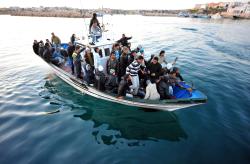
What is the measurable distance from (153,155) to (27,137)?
5.24 m

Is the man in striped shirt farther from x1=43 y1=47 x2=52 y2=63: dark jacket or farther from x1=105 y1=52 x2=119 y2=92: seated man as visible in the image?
x1=43 y1=47 x2=52 y2=63: dark jacket

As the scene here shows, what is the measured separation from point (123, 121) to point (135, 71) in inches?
102

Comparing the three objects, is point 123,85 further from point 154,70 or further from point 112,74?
point 154,70

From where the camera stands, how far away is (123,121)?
7.83 meters

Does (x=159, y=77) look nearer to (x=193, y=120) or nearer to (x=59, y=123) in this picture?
(x=193, y=120)

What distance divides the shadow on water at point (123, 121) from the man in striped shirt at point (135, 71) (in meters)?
1.48

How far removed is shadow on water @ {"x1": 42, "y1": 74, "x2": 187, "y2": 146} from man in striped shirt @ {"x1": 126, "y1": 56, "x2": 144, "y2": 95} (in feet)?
4.84

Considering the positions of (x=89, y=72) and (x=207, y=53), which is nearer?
(x=89, y=72)

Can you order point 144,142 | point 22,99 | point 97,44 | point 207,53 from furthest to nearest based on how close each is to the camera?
point 207,53, point 22,99, point 97,44, point 144,142

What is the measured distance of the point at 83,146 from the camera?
6324 millimetres

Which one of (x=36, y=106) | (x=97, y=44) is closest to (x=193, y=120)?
(x=97, y=44)

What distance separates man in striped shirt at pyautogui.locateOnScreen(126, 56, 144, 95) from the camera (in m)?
6.80

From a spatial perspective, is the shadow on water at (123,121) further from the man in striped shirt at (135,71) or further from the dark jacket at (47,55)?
the dark jacket at (47,55)

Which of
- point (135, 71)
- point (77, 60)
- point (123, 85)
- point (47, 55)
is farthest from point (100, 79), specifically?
point (47, 55)
